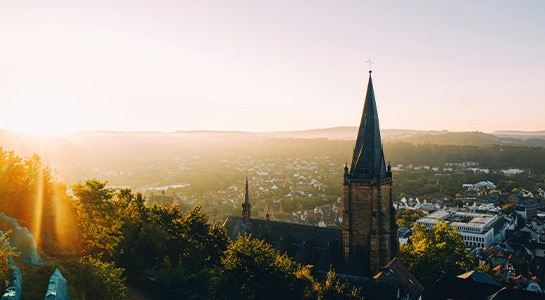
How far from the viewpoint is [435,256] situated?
1833 inches

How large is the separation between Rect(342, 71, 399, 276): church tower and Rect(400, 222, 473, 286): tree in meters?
7.81

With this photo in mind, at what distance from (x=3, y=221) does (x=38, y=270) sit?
5250mm

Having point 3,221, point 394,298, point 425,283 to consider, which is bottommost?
point 425,283

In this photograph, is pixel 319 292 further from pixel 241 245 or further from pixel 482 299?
pixel 482 299

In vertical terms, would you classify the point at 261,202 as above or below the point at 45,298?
below

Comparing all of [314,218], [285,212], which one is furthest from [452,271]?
[285,212]

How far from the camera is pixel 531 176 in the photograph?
597 feet

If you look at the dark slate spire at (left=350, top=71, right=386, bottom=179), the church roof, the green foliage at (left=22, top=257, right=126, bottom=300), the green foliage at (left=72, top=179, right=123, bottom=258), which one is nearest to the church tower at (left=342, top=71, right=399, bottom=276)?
the dark slate spire at (left=350, top=71, right=386, bottom=179)

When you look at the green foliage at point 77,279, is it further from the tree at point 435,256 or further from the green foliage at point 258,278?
the tree at point 435,256

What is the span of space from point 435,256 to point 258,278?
25.7m

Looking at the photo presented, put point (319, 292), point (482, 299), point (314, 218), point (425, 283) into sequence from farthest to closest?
point (314, 218), point (425, 283), point (482, 299), point (319, 292)

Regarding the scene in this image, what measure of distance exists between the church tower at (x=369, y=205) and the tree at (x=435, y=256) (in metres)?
7.81

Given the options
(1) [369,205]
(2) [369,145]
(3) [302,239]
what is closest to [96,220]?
(3) [302,239]

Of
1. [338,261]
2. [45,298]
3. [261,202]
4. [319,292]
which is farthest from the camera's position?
[261,202]
